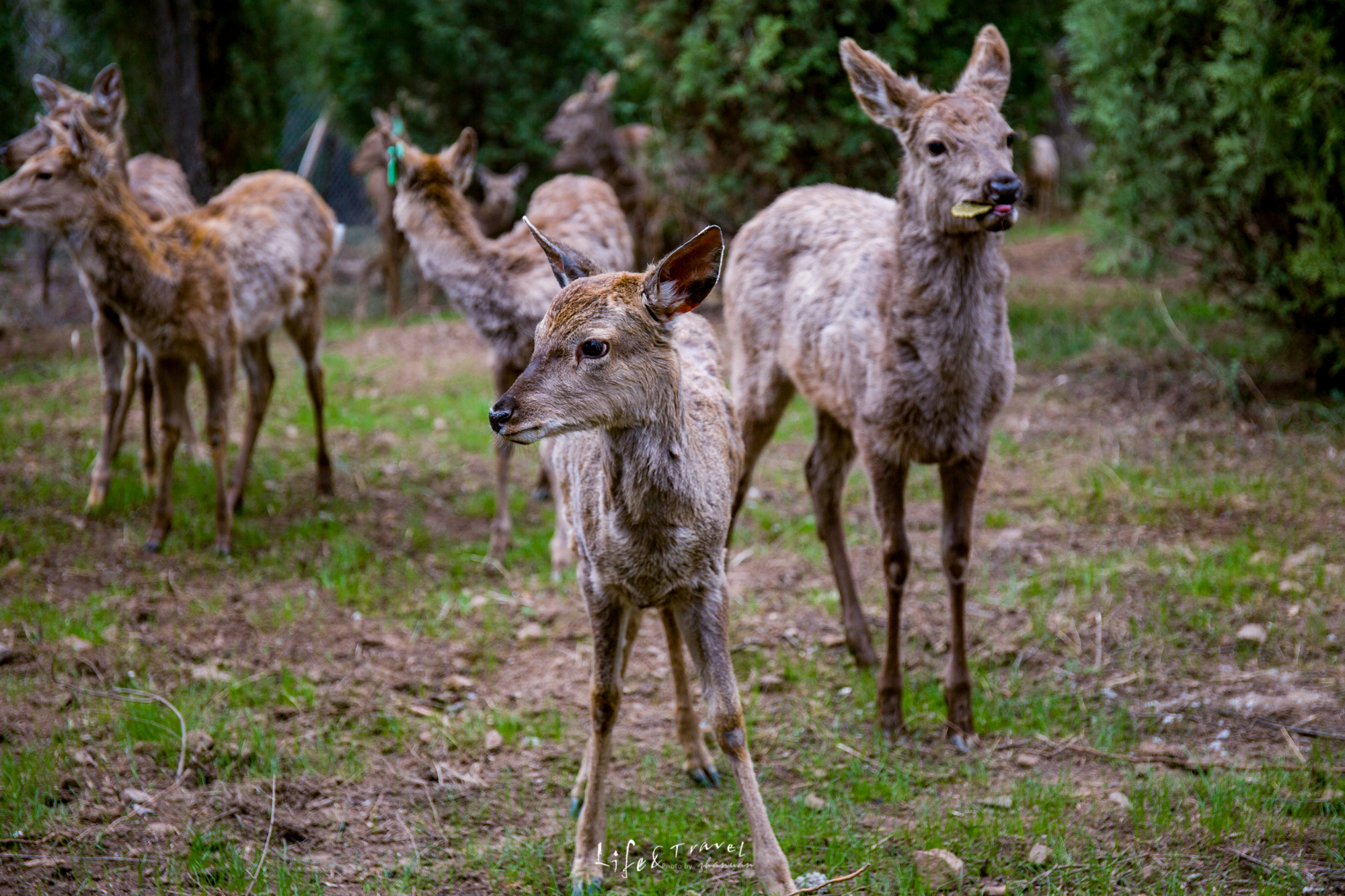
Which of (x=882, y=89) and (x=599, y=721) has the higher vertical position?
(x=882, y=89)

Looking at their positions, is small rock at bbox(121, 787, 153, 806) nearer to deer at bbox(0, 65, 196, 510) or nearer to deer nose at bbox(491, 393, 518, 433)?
deer nose at bbox(491, 393, 518, 433)

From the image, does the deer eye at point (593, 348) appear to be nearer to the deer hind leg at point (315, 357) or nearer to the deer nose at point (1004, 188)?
the deer nose at point (1004, 188)

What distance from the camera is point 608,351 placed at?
11.1 ft

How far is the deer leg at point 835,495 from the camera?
526 centimetres

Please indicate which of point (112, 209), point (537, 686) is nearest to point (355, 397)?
point (112, 209)

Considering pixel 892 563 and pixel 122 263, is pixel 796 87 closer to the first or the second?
pixel 122 263

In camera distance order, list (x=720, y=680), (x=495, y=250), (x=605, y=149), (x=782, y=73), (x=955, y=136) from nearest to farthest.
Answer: (x=720, y=680) → (x=955, y=136) → (x=495, y=250) → (x=782, y=73) → (x=605, y=149)

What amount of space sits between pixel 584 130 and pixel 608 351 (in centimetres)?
854

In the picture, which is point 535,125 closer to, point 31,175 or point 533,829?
point 31,175

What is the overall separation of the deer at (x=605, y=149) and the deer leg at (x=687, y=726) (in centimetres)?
801

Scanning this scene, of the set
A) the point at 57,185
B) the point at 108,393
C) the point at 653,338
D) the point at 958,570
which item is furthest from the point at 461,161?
the point at 958,570

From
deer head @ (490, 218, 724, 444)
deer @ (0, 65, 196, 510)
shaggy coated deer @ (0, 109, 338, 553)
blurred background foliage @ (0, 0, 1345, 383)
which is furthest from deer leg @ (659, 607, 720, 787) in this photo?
blurred background foliage @ (0, 0, 1345, 383)

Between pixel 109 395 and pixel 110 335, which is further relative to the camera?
pixel 110 335

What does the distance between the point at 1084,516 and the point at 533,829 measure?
3876 millimetres
